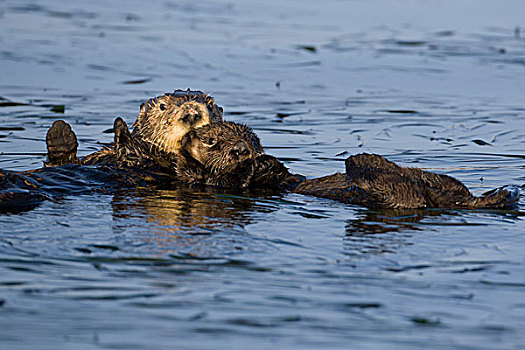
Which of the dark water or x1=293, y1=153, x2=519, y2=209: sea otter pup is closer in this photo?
the dark water

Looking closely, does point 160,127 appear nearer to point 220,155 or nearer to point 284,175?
point 220,155

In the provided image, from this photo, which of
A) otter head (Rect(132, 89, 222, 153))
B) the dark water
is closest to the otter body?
otter head (Rect(132, 89, 222, 153))

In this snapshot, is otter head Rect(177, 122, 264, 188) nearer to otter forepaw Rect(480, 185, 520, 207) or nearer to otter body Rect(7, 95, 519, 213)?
otter body Rect(7, 95, 519, 213)

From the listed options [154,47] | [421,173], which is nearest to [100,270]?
[421,173]

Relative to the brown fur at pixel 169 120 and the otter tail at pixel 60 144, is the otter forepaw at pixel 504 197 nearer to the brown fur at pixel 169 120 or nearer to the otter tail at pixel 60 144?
the brown fur at pixel 169 120

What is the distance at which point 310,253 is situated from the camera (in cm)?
401

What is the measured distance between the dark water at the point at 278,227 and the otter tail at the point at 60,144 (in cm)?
47

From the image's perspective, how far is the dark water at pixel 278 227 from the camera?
10.4 ft

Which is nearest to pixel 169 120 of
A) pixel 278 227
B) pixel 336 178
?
pixel 336 178

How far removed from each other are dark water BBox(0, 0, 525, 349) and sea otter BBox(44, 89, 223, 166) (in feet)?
1.81

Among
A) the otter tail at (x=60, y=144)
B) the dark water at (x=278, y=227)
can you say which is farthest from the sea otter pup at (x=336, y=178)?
the otter tail at (x=60, y=144)

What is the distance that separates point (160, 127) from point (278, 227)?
193 cm

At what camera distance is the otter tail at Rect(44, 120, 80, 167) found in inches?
234

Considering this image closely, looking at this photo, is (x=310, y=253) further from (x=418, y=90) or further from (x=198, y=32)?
(x=198, y=32)
